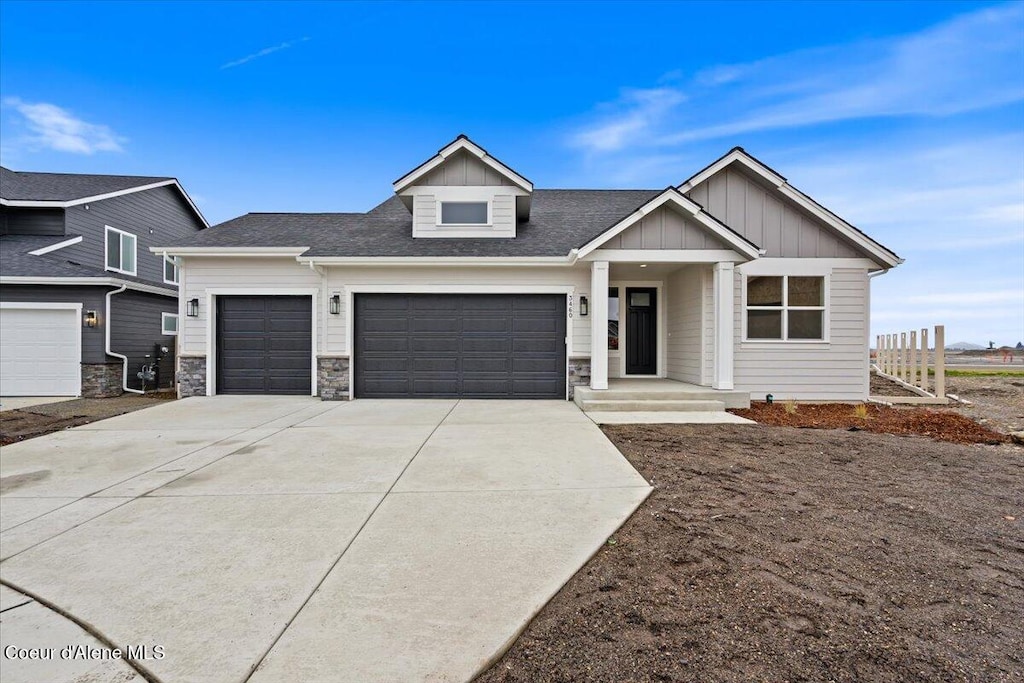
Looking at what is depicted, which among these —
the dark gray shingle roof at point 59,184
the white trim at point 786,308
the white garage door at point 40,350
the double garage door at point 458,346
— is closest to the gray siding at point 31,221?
the dark gray shingle roof at point 59,184

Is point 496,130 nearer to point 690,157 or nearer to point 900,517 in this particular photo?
point 690,157

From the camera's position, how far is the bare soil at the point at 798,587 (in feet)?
6.40

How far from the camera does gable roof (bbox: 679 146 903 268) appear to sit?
30.4 ft

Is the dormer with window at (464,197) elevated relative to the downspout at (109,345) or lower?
elevated

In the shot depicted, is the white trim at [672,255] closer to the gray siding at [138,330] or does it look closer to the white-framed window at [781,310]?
the white-framed window at [781,310]

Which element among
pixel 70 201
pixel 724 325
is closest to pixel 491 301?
pixel 724 325

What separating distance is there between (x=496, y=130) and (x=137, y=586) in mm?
19996

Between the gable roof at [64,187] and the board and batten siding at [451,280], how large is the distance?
9570mm

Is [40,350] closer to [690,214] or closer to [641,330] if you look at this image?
[641,330]

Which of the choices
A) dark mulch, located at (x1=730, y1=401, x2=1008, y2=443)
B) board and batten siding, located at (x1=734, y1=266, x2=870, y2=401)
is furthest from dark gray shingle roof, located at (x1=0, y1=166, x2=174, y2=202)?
dark mulch, located at (x1=730, y1=401, x2=1008, y2=443)

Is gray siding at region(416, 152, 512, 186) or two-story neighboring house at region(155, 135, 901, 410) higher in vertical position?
gray siding at region(416, 152, 512, 186)

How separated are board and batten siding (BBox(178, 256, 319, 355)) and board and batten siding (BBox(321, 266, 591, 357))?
0.91m

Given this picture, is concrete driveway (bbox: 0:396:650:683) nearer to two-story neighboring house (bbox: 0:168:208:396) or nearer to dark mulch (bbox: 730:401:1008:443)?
dark mulch (bbox: 730:401:1008:443)

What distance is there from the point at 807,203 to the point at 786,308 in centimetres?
223
